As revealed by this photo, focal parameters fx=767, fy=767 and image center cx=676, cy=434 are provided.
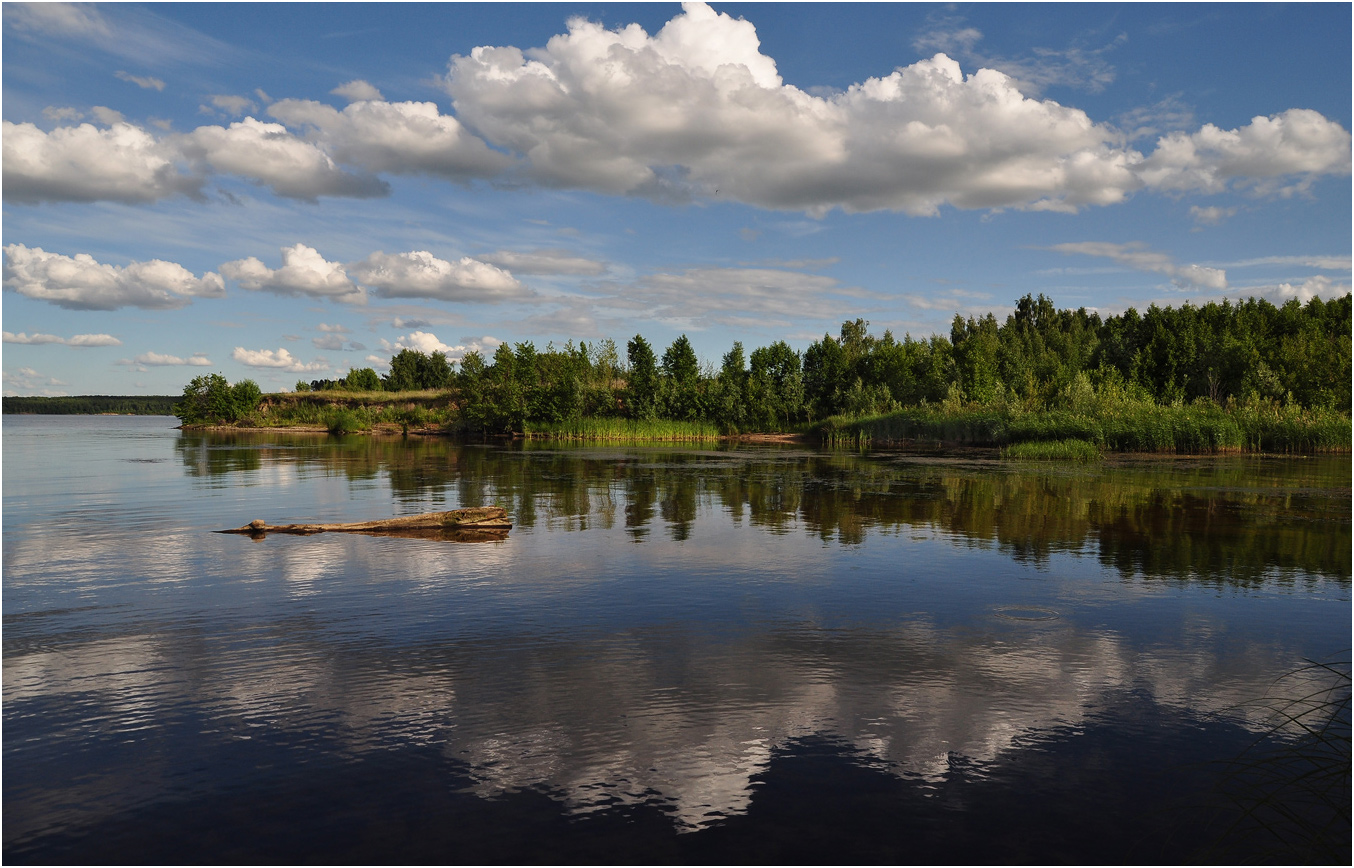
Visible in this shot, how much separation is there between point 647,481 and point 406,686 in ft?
76.7

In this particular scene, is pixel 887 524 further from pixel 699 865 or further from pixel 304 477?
pixel 304 477

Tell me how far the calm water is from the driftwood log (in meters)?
0.63

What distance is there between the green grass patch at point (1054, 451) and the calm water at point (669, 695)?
2460 cm

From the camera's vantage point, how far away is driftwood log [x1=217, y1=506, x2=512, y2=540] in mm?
17344

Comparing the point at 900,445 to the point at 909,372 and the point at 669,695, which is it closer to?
the point at 909,372

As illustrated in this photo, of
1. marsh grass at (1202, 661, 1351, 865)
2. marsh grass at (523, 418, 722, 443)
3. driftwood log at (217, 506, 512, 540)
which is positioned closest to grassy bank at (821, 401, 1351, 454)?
marsh grass at (523, 418, 722, 443)

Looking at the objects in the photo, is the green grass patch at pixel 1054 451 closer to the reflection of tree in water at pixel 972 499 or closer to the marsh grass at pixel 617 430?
the reflection of tree in water at pixel 972 499

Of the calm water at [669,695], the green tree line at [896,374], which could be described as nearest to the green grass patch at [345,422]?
the green tree line at [896,374]

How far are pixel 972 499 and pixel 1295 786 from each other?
1949 centimetres

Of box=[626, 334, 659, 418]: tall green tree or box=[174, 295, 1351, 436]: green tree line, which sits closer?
box=[174, 295, 1351, 436]: green tree line

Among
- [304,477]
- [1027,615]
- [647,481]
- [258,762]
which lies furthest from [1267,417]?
[258,762]

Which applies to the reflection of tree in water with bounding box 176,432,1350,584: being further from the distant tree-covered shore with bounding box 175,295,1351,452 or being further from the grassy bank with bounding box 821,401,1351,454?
the distant tree-covered shore with bounding box 175,295,1351,452

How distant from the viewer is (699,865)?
517 centimetres

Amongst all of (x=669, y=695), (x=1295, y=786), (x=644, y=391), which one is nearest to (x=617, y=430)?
(x=644, y=391)
